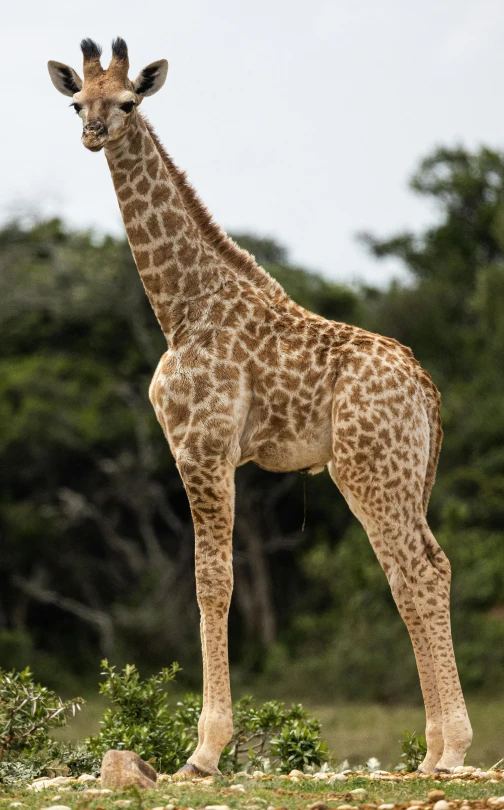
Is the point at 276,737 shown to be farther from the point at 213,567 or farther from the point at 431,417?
the point at 431,417

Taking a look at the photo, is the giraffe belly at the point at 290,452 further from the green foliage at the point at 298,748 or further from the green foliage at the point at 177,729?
the green foliage at the point at 298,748

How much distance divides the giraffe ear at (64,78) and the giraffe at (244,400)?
1cm

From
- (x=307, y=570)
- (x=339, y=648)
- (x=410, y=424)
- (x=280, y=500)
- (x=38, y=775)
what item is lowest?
(x=38, y=775)

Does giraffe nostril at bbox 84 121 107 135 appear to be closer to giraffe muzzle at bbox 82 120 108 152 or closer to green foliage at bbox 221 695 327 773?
giraffe muzzle at bbox 82 120 108 152

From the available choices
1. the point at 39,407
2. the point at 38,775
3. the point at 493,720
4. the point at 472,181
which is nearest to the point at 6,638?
the point at 39,407

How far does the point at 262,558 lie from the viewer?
36.8 metres

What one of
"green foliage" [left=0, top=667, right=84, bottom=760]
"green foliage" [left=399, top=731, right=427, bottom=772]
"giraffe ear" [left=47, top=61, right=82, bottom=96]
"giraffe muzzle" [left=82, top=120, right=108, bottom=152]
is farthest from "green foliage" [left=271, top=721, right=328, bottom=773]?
"giraffe ear" [left=47, top=61, right=82, bottom=96]

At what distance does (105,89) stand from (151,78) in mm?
481

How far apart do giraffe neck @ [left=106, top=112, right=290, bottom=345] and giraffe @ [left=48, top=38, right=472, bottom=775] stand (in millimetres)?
12

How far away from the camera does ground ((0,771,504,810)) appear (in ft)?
24.7

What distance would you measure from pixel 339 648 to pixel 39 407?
35.6ft

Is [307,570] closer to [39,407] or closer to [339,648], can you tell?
[339,648]

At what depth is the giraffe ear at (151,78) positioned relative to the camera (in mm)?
9969

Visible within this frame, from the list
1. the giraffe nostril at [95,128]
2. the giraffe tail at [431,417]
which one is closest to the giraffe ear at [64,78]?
the giraffe nostril at [95,128]
